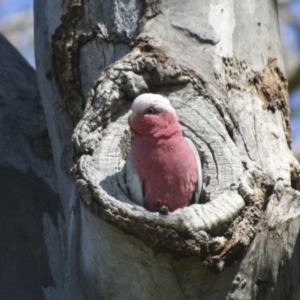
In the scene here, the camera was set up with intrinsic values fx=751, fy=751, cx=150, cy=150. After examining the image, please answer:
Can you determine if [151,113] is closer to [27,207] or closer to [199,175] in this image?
[199,175]

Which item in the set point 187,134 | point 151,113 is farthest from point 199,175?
point 151,113

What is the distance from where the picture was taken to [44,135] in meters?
3.95

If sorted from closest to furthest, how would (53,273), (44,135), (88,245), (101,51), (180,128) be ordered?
(88,245) → (180,128) → (101,51) → (53,273) → (44,135)

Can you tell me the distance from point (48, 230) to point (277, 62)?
1345 millimetres

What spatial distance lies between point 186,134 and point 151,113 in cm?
17

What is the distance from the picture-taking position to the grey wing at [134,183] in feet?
9.63

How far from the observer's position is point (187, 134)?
10.0ft

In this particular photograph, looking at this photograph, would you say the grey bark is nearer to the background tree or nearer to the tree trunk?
the background tree

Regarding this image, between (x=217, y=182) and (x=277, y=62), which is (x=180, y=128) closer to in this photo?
(x=217, y=182)

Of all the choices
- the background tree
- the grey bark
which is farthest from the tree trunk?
the grey bark

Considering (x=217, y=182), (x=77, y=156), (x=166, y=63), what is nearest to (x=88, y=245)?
(x=77, y=156)

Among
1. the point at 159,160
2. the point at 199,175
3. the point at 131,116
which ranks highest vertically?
the point at 131,116

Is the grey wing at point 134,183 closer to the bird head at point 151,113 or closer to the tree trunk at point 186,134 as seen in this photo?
the tree trunk at point 186,134

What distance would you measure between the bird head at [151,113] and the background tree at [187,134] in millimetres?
47
